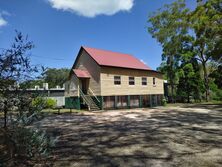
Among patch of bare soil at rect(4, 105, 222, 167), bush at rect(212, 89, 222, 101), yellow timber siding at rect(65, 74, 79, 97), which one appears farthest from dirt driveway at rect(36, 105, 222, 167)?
bush at rect(212, 89, 222, 101)

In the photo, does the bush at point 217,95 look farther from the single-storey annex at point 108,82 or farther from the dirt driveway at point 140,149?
the dirt driveway at point 140,149

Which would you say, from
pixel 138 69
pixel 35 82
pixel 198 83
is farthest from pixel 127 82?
pixel 35 82

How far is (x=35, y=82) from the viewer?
14.7ft

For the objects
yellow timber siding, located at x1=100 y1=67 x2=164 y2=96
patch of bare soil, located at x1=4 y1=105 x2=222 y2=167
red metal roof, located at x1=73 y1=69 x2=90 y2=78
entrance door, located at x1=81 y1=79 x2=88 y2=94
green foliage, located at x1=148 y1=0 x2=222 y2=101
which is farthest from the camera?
green foliage, located at x1=148 y1=0 x2=222 y2=101

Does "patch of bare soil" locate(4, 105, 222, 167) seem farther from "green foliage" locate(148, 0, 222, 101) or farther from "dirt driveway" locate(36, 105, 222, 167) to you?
"green foliage" locate(148, 0, 222, 101)

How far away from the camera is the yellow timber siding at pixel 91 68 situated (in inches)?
979

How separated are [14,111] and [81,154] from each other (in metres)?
3.46

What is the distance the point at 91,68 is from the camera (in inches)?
1026

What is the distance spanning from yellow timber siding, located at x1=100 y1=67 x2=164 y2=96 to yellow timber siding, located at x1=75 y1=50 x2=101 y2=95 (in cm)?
68

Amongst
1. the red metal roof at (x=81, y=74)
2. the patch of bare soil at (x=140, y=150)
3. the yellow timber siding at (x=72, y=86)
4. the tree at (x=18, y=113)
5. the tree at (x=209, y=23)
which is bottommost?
the patch of bare soil at (x=140, y=150)

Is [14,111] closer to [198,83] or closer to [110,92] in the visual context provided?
[110,92]

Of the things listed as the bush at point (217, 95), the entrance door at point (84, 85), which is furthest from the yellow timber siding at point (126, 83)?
the bush at point (217, 95)

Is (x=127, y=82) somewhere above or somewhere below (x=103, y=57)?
below

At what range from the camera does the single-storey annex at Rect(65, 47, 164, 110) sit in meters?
24.8
